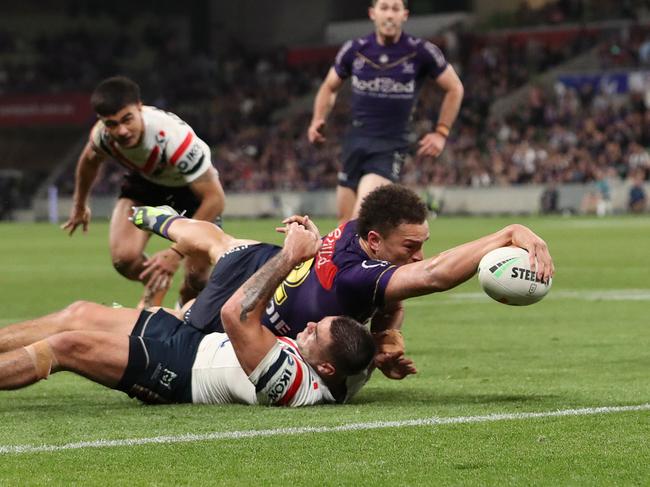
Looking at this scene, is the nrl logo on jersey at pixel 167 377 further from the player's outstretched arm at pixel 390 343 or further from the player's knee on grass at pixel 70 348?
the player's outstretched arm at pixel 390 343

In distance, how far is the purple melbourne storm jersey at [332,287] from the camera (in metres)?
6.57

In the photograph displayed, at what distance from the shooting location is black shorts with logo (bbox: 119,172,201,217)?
10.8 meters

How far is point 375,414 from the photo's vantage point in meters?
6.38

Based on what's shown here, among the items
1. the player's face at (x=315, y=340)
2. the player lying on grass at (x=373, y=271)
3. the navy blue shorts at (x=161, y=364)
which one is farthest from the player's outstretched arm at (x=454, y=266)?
the navy blue shorts at (x=161, y=364)

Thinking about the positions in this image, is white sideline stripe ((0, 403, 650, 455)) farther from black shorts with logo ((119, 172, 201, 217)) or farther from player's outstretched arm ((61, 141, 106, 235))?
player's outstretched arm ((61, 141, 106, 235))

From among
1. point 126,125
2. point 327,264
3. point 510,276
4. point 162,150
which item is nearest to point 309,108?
point 162,150

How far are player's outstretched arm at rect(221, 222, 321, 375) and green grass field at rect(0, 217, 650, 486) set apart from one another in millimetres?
303

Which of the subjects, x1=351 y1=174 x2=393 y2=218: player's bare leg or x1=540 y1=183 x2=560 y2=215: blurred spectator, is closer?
x1=351 y1=174 x2=393 y2=218: player's bare leg

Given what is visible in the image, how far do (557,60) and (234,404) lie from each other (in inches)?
1608

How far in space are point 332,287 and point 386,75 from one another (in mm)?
5693

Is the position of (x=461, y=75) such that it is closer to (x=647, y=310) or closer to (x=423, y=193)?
(x=423, y=193)

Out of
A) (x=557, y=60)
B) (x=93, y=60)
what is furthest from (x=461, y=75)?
(x=93, y=60)

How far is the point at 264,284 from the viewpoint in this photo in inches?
253

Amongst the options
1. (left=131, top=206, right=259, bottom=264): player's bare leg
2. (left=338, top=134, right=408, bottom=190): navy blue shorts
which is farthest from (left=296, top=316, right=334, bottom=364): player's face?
(left=338, top=134, right=408, bottom=190): navy blue shorts
